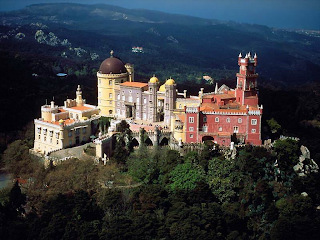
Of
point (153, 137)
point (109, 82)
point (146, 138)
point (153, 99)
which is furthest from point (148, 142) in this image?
point (109, 82)

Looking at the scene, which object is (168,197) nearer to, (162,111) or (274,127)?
(162,111)

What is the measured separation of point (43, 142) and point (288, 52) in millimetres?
136599

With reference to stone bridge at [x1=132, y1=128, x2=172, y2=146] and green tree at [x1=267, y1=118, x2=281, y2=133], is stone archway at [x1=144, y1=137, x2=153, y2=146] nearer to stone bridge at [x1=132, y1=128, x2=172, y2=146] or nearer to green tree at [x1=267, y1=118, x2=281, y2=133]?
stone bridge at [x1=132, y1=128, x2=172, y2=146]

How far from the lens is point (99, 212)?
39.2 metres

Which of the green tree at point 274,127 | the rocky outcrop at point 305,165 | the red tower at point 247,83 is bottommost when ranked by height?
the rocky outcrop at point 305,165

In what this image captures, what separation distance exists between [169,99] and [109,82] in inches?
280

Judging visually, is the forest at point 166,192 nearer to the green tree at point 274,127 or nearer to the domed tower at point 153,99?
the green tree at point 274,127

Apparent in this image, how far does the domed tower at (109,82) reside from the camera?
51.0 meters

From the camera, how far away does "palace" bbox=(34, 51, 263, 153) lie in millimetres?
44281

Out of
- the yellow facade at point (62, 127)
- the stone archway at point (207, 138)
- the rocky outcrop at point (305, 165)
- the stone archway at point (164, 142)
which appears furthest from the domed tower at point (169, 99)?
the rocky outcrop at point (305, 165)

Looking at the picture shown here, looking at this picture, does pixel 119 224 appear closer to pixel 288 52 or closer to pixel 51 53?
pixel 51 53

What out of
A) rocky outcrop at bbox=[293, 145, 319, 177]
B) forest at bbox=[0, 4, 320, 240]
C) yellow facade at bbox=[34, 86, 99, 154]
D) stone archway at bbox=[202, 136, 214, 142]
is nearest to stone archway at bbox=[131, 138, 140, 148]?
forest at bbox=[0, 4, 320, 240]

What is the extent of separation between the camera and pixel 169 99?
155ft

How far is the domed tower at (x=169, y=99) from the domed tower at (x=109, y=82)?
592cm
